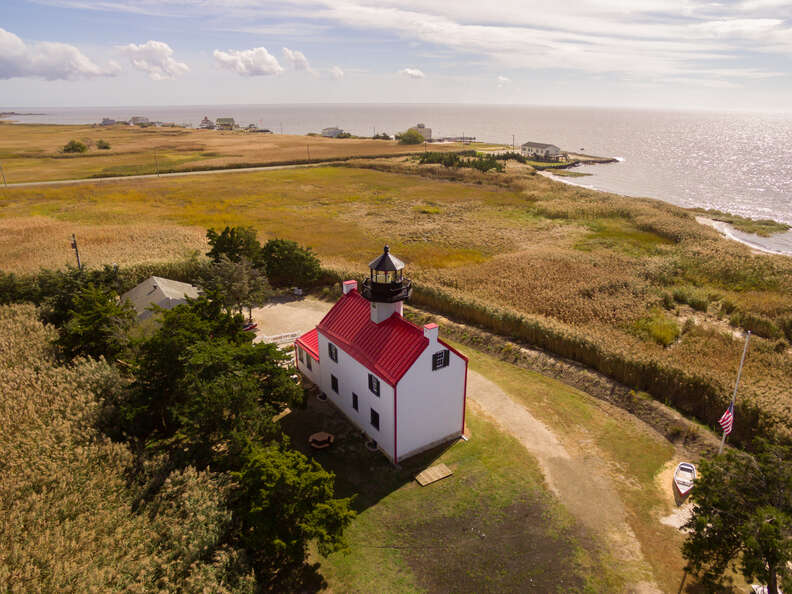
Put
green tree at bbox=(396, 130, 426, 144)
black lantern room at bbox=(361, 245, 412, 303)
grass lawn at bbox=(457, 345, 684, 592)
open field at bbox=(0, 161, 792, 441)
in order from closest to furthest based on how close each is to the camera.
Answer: grass lawn at bbox=(457, 345, 684, 592), black lantern room at bbox=(361, 245, 412, 303), open field at bbox=(0, 161, 792, 441), green tree at bbox=(396, 130, 426, 144)

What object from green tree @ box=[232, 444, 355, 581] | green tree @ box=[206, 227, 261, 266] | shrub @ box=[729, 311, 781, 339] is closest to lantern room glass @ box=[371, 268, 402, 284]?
green tree @ box=[232, 444, 355, 581]

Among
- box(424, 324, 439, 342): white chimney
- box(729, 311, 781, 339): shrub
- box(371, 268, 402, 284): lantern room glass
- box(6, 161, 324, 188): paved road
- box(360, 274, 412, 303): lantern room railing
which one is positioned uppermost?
box(6, 161, 324, 188): paved road

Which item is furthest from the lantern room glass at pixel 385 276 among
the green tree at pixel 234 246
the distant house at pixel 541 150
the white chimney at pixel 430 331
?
the distant house at pixel 541 150

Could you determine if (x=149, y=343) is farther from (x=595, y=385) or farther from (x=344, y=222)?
(x=344, y=222)

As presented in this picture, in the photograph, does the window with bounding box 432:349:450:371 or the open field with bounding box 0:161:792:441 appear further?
the open field with bounding box 0:161:792:441

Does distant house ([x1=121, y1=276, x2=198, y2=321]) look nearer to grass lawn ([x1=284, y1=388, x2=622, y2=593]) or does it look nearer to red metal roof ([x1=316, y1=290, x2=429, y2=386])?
red metal roof ([x1=316, y1=290, x2=429, y2=386])

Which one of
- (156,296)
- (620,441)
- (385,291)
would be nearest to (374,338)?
(385,291)

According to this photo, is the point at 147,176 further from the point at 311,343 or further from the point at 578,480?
the point at 578,480
